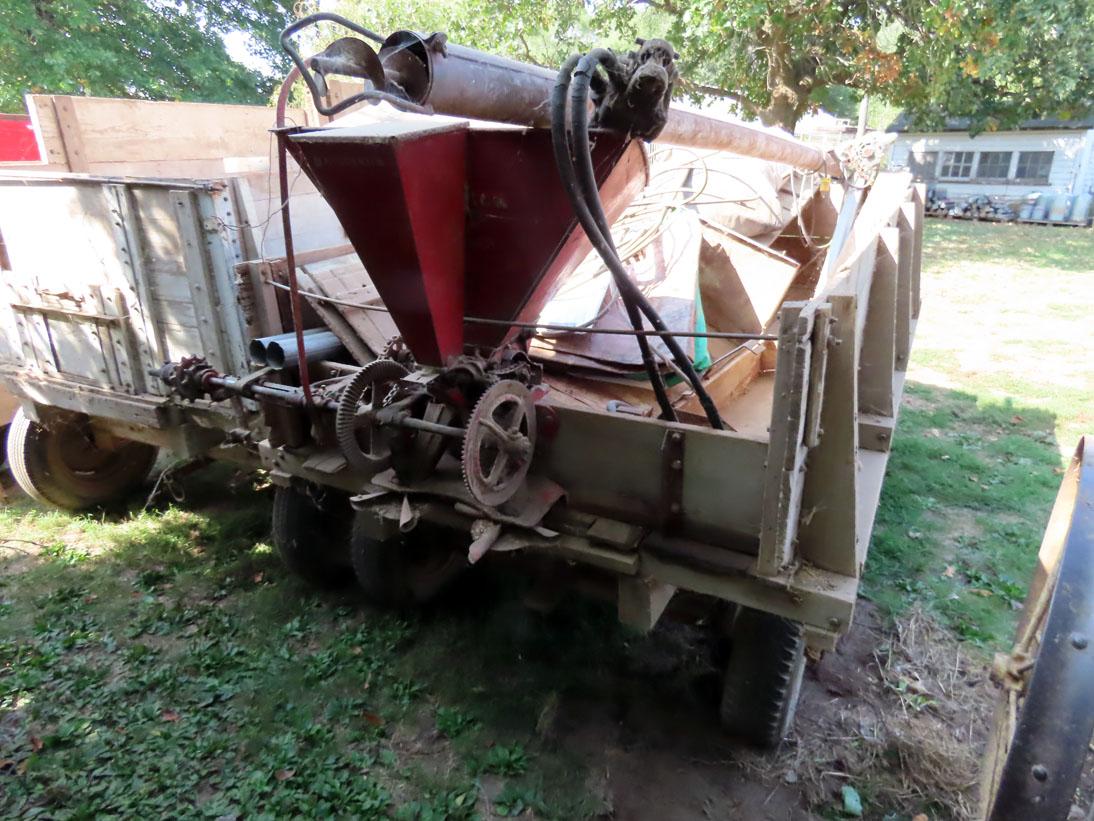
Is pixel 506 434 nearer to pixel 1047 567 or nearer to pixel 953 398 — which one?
pixel 1047 567

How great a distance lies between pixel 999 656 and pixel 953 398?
17.6ft

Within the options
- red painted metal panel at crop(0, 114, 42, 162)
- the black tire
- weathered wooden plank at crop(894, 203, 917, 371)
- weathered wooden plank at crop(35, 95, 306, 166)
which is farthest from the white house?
the black tire

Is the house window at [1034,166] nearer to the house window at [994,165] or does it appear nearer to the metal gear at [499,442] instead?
the house window at [994,165]

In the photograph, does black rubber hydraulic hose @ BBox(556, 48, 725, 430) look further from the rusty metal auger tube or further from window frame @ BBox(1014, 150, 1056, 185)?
window frame @ BBox(1014, 150, 1056, 185)

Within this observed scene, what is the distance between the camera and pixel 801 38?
463 inches

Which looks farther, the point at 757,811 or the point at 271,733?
the point at 271,733

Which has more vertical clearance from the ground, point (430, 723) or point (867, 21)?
point (867, 21)

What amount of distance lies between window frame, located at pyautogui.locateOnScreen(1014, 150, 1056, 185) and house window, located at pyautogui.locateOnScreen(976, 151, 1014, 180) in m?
0.28

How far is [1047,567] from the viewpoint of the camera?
84.8 inches

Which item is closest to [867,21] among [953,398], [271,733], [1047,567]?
[953,398]

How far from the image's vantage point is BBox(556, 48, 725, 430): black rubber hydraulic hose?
1.94 meters

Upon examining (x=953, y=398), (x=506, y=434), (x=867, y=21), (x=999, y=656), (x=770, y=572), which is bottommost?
(x=953, y=398)

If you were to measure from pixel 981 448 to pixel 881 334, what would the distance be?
2779 millimetres

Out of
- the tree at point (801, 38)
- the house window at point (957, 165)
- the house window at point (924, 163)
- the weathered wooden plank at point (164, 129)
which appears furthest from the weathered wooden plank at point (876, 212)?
the house window at point (924, 163)
